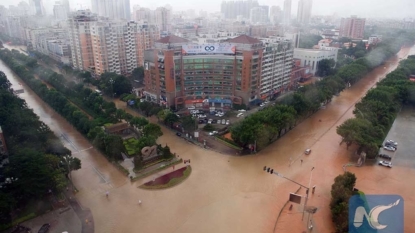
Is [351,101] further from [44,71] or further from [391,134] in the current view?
[44,71]

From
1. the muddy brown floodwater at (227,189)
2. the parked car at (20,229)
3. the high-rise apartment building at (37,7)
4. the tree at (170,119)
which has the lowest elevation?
the muddy brown floodwater at (227,189)

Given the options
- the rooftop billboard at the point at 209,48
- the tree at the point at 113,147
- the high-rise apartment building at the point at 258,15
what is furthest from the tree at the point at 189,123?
the high-rise apartment building at the point at 258,15

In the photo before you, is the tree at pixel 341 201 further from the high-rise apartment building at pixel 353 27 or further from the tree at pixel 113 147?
the high-rise apartment building at pixel 353 27

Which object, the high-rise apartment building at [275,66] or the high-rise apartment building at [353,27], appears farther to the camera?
the high-rise apartment building at [353,27]

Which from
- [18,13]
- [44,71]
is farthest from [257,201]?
[18,13]

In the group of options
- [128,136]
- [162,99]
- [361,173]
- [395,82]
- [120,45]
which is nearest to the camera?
[361,173]
